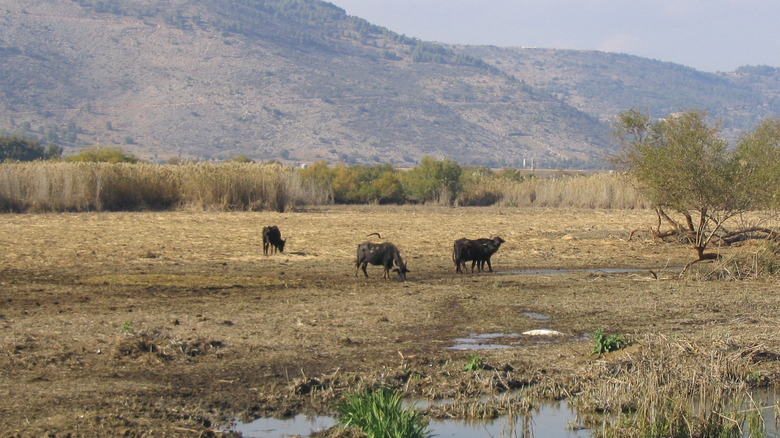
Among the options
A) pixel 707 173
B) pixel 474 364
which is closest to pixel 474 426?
pixel 474 364

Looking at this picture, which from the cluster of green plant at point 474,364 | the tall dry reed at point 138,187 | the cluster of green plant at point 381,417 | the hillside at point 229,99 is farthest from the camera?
the hillside at point 229,99

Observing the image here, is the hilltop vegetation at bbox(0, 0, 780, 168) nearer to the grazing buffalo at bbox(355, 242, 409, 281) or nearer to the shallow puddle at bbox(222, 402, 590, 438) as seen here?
the grazing buffalo at bbox(355, 242, 409, 281)

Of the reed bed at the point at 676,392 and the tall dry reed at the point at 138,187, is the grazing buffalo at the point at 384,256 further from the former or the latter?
the tall dry reed at the point at 138,187

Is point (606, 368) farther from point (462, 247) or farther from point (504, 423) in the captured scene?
point (462, 247)

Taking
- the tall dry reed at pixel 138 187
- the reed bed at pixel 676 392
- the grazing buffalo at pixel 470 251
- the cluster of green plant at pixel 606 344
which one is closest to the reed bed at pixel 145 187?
the tall dry reed at pixel 138 187

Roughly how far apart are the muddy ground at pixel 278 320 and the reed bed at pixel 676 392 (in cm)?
41

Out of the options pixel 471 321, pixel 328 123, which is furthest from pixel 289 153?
pixel 471 321

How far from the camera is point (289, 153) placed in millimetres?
134750

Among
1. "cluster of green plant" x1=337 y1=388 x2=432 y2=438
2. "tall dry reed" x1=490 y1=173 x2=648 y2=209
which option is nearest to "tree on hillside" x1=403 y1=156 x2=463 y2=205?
"tall dry reed" x1=490 y1=173 x2=648 y2=209

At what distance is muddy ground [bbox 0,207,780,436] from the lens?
33.0ft

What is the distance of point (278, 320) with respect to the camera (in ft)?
46.5

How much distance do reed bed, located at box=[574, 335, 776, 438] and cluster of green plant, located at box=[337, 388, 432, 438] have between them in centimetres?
229

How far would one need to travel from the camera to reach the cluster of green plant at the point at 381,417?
8602 millimetres

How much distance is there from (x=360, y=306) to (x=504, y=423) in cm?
598
